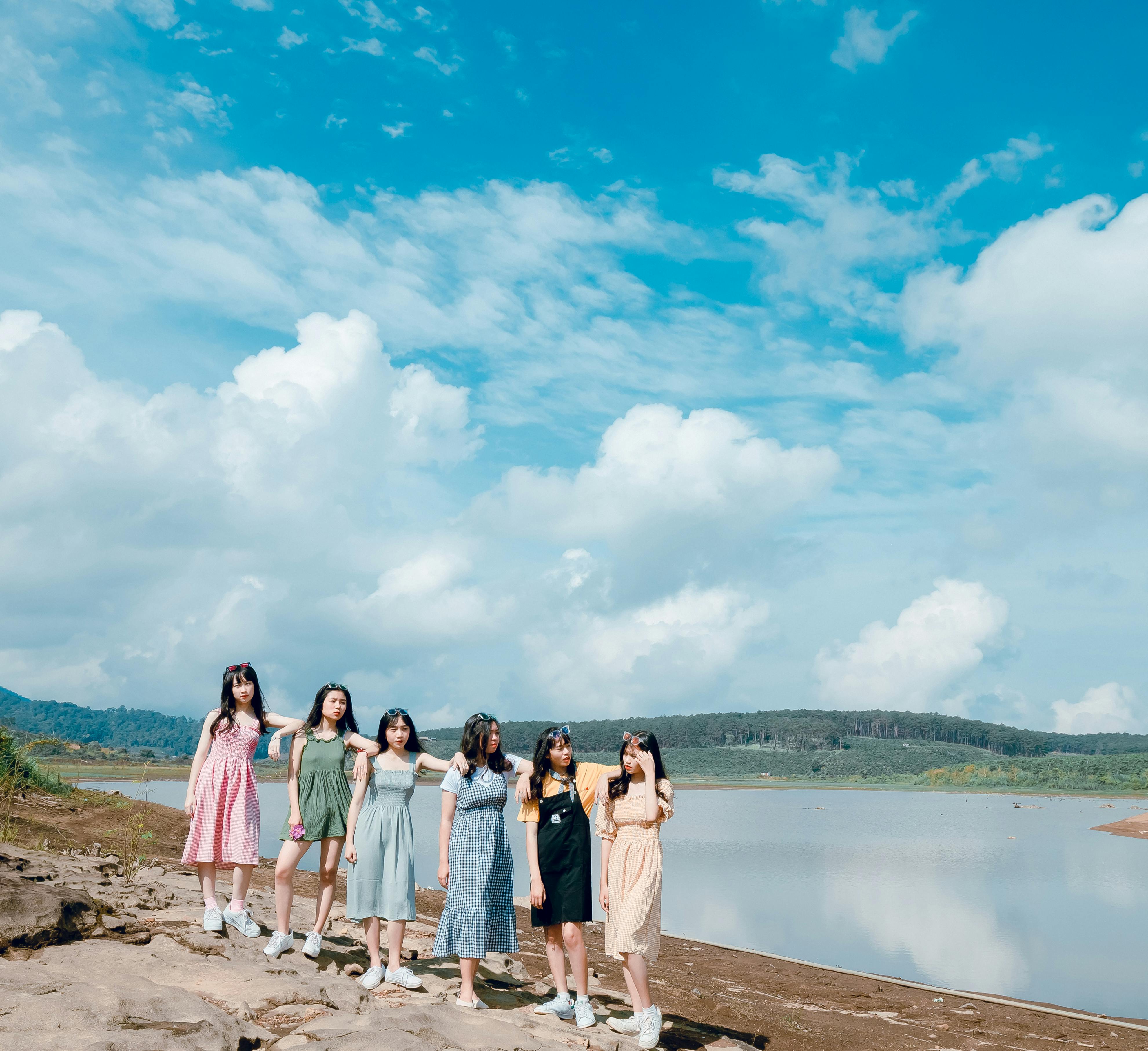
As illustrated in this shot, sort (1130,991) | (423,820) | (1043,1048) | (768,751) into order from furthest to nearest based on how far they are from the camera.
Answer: (768,751), (423,820), (1130,991), (1043,1048)

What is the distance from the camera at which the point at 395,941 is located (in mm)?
6309

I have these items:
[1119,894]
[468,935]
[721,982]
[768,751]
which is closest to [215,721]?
[468,935]

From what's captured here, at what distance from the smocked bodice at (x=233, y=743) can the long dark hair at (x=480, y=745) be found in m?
1.73

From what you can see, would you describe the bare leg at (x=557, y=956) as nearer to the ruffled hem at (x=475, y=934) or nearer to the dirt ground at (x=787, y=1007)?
the ruffled hem at (x=475, y=934)

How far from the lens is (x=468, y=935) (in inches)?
238

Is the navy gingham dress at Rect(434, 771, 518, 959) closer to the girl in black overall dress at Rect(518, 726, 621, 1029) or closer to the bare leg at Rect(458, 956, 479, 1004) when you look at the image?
the bare leg at Rect(458, 956, 479, 1004)

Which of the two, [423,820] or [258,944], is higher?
[258,944]

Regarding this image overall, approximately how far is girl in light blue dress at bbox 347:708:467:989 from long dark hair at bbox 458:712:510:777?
61mm

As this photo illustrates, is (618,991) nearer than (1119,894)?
Yes

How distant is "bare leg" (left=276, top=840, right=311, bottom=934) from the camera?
21.0 feet

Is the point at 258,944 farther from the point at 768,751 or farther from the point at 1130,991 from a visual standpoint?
the point at 768,751

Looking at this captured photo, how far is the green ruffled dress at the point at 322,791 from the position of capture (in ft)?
21.6

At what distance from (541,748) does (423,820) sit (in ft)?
92.6

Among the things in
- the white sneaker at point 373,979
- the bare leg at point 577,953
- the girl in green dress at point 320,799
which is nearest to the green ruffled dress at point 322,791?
the girl in green dress at point 320,799
